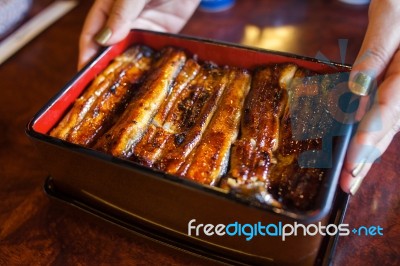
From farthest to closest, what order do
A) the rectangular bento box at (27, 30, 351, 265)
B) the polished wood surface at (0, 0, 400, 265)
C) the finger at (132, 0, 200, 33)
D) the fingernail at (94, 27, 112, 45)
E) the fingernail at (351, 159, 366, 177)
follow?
the finger at (132, 0, 200, 33) < the fingernail at (94, 27, 112, 45) < the polished wood surface at (0, 0, 400, 265) < the fingernail at (351, 159, 366, 177) < the rectangular bento box at (27, 30, 351, 265)

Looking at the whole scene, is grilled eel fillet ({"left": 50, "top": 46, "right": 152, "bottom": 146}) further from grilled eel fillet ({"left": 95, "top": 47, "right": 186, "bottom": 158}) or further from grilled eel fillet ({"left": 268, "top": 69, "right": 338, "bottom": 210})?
grilled eel fillet ({"left": 268, "top": 69, "right": 338, "bottom": 210})

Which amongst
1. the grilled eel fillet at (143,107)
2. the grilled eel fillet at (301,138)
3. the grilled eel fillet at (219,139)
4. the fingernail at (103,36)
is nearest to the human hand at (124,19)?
the fingernail at (103,36)

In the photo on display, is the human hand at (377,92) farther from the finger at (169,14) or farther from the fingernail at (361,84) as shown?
the finger at (169,14)

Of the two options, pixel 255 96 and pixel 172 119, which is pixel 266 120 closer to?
pixel 255 96

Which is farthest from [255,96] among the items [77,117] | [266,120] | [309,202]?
[77,117]

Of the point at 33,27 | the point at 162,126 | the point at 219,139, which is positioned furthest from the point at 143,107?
the point at 33,27

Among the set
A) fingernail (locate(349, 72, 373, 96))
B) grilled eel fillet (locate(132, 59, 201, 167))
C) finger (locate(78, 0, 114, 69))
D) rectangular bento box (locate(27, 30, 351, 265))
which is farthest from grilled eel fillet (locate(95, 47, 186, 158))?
fingernail (locate(349, 72, 373, 96))

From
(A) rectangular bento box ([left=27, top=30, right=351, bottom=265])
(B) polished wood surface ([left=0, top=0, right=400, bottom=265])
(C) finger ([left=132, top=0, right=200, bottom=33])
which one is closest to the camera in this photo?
(A) rectangular bento box ([left=27, top=30, right=351, bottom=265])
